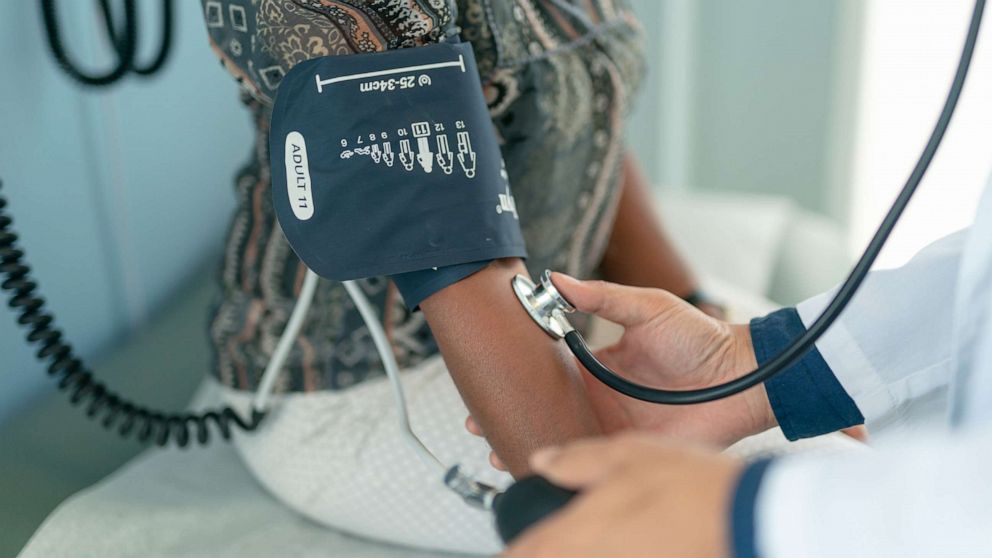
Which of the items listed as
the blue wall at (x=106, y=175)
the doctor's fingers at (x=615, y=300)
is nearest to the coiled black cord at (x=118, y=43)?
the blue wall at (x=106, y=175)

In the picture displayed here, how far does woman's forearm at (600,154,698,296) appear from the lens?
117 centimetres

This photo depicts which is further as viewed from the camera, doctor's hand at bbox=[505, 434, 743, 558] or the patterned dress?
the patterned dress

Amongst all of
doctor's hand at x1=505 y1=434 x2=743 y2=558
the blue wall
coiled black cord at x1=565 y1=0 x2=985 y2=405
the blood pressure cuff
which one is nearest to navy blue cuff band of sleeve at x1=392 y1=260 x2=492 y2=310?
the blood pressure cuff

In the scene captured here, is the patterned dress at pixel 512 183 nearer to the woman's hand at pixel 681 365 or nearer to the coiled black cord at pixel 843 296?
the woman's hand at pixel 681 365

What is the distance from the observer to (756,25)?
2162 millimetres

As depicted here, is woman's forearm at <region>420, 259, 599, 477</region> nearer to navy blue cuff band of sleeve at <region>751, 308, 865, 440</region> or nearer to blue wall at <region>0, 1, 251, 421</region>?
navy blue cuff band of sleeve at <region>751, 308, 865, 440</region>

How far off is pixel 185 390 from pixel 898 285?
78 centimetres

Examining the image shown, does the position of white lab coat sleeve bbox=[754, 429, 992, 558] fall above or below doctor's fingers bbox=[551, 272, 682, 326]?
above

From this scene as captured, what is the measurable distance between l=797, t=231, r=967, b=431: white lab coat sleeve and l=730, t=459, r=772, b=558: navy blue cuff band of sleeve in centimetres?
33

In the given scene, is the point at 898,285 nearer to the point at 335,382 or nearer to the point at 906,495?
the point at 906,495

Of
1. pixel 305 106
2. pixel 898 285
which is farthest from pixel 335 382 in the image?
pixel 898 285

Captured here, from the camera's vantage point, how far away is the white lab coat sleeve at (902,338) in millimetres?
699

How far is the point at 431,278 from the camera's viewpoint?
0.65m

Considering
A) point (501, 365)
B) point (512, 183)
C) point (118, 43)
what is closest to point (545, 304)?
point (501, 365)
